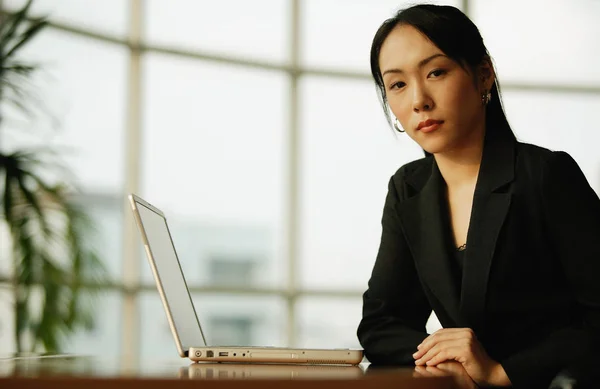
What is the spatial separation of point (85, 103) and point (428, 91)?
3.90 m

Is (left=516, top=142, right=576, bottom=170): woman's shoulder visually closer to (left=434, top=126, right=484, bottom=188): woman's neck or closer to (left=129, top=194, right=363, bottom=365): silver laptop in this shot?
(left=434, top=126, right=484, bottom=188): woman's neck

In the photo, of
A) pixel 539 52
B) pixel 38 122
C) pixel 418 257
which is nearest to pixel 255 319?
pixel 38 122

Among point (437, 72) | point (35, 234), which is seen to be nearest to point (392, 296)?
point (437, 72)

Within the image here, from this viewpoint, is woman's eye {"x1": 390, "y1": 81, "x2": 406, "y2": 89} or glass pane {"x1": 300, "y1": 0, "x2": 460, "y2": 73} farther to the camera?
glass pane {"x1": 300, "y1": 0, "x2": 460, "y2": 73}

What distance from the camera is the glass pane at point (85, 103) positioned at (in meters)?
5.04

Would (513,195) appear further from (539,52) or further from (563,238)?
(539,52)

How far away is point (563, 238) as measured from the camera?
5.39 ft

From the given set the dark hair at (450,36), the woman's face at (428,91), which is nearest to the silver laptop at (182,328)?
the woman's face at (428,91)

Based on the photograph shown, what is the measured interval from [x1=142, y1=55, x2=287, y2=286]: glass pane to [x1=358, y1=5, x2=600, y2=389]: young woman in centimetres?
379

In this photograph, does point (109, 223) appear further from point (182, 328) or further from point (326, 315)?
point (182, 328)

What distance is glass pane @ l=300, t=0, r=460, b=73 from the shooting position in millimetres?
5863

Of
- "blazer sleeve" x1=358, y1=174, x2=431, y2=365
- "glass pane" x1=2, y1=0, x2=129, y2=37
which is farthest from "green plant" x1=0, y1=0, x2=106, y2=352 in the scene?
"blazer sleeve" x1=358, y1=174, x2=431, y2=365

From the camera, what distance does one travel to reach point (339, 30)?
19.6ft

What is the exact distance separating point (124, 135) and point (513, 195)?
13.1ft
